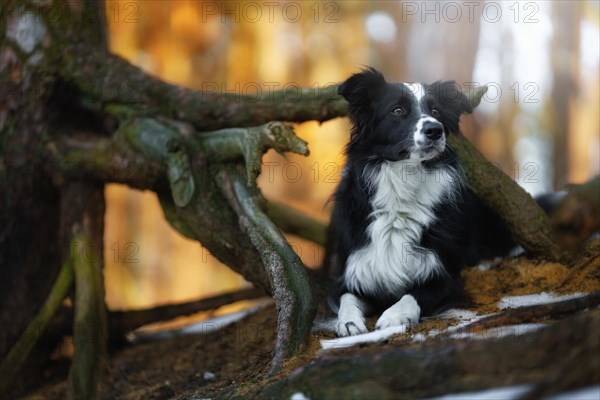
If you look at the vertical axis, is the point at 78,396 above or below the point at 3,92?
below

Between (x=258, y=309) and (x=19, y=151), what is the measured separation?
2.24m

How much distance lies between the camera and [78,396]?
188 inches

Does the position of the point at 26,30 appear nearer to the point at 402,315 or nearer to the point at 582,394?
the point at 402,315

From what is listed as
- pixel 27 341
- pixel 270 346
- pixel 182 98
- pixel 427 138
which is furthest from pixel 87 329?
pixel 427 138

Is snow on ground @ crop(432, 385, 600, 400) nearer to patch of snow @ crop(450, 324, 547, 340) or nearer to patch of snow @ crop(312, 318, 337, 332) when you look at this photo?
patch of snow @ crop(450, 324, 547, 340)

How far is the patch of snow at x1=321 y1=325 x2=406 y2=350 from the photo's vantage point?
134 inches

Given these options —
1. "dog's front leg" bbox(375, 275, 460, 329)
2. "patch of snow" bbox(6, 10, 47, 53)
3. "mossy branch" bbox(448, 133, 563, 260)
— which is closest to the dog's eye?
"mossy branch" bbox(448, 133, 563, 260)

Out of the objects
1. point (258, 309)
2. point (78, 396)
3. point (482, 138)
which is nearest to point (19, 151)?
point (78, 396)

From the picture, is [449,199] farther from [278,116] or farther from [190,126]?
[190,126]

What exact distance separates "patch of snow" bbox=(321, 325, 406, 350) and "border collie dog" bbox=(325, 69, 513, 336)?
0.54m

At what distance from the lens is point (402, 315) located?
12.3 feet

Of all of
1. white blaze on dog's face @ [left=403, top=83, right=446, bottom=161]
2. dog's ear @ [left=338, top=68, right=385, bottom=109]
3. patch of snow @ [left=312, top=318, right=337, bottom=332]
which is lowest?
patch of snow @ [left=312, top=318, right=337, bottom=332]

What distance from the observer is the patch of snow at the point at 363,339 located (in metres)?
3.39

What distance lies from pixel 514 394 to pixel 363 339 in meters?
1.13
